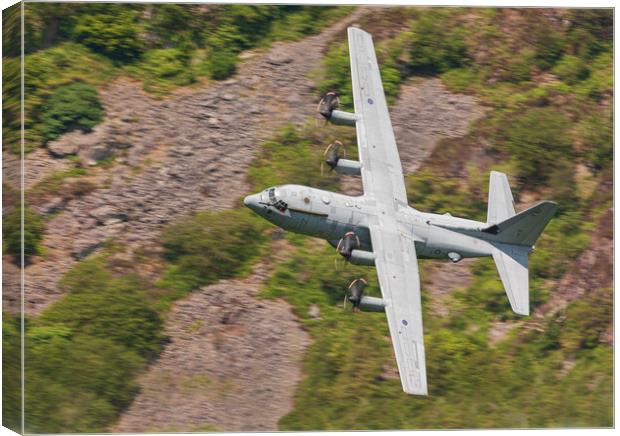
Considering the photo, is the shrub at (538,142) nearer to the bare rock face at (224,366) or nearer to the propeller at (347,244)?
the propeller at (347,244)

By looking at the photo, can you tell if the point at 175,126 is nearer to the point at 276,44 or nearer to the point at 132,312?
the point at 276,44

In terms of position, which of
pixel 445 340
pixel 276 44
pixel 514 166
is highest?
pixel 276 44

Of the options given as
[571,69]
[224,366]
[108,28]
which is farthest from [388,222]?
[108,28]

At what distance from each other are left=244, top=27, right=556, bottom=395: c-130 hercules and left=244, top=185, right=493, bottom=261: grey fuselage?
0.14ft

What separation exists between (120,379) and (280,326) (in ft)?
24.9

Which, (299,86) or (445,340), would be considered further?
(299,86)

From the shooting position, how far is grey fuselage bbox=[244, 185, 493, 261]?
54969 mm

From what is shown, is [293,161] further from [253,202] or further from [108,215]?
[108,215]

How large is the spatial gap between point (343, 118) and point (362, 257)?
712 cm

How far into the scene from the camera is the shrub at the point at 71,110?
202 ft

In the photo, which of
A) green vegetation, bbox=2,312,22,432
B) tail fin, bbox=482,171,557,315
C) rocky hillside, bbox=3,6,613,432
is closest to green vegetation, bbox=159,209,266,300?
rocky hillside, bbox=3,6,613,432

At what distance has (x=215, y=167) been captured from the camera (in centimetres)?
6334

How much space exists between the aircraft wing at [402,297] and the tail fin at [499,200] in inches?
166

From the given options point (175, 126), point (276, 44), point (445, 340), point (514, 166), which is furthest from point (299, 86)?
point (445, 340)
